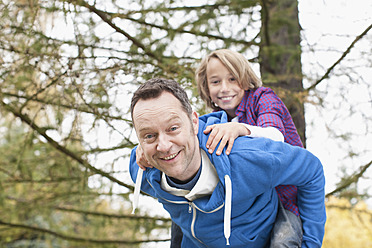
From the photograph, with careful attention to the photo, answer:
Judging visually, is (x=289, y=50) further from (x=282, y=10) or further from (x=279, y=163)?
(x=279, y=163)

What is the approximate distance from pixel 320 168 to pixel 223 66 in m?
0.94

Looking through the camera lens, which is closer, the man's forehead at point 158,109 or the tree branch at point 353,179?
the man's forehead at point 158,109

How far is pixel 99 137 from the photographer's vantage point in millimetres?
3764

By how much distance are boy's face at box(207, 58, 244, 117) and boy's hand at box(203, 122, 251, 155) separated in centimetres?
55

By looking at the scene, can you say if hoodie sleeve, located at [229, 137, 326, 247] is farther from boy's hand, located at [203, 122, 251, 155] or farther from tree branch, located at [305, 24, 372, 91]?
tree branch, located at [305, 24, 372, 91]

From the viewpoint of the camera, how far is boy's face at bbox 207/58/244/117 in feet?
8.71

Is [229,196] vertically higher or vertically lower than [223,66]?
lower

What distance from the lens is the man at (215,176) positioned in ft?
6.25

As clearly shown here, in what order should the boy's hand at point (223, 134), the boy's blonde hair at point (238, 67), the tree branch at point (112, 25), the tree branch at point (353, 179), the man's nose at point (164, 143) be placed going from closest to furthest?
1. the man's nose at point (164, 143)
2. the boy's hand at point (223, 134)
3. the boy's blonde hair at point (238, 67)
4. the tree branch at point (112, 25)
5. the tree branch at point (353, 179)

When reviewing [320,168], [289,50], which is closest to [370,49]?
[289,50]

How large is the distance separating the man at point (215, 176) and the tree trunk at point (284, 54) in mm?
1532

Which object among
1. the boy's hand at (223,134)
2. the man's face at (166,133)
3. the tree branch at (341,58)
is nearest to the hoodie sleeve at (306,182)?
the boy's hand at (223,134)

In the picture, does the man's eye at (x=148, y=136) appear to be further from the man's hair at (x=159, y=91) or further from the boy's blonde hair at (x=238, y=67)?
the boy's blonde hair at (x=238, y=67)

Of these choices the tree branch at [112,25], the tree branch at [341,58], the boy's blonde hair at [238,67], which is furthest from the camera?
the tree branch at [341,58]
